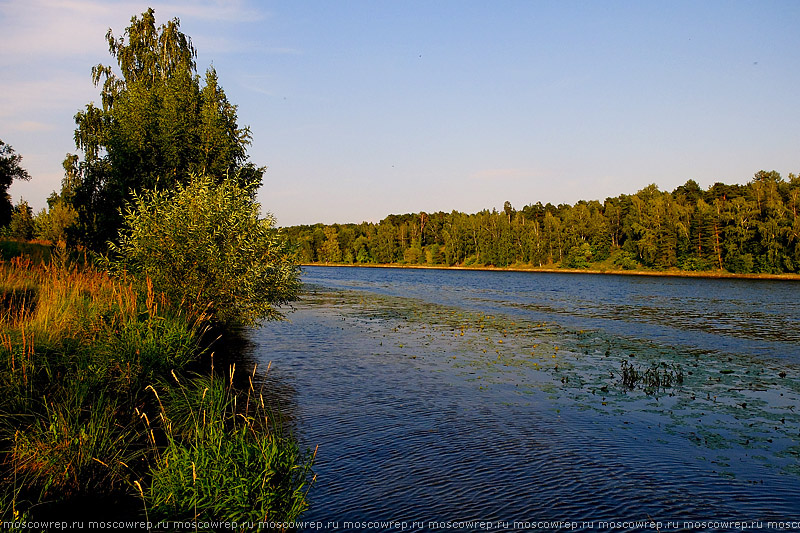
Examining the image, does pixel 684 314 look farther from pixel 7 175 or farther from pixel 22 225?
pixel 22 225

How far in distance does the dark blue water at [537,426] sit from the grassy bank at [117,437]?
2.57 m

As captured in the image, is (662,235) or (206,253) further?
(662,235)

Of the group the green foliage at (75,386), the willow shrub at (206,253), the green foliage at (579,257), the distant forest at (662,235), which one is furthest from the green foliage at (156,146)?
the green foliage at (579,257)

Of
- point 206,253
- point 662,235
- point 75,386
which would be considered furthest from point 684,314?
point 662,235

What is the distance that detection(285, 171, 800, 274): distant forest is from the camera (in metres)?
116

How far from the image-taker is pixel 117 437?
10203 millimetres

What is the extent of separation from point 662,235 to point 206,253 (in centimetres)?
13481

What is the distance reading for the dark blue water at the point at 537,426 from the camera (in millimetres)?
10984

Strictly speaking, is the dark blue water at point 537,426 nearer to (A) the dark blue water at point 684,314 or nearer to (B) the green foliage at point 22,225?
(A) the dark blue water at point 684,314

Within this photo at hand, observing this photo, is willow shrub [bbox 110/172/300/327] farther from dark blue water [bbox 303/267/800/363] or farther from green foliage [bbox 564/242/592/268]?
green foliage [bbox 564/242/592/268]

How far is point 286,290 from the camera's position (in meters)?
25.6

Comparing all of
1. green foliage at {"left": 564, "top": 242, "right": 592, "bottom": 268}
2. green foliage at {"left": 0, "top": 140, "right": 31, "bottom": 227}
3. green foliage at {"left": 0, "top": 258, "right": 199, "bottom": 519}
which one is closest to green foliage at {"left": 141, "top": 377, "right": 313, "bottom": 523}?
green foliage at {"left": 0, "top": 258, "right": 199, "bottom": 519}

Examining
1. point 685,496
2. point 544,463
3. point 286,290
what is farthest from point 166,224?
point 685,496

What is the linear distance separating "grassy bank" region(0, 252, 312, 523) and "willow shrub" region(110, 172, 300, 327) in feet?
21.3
